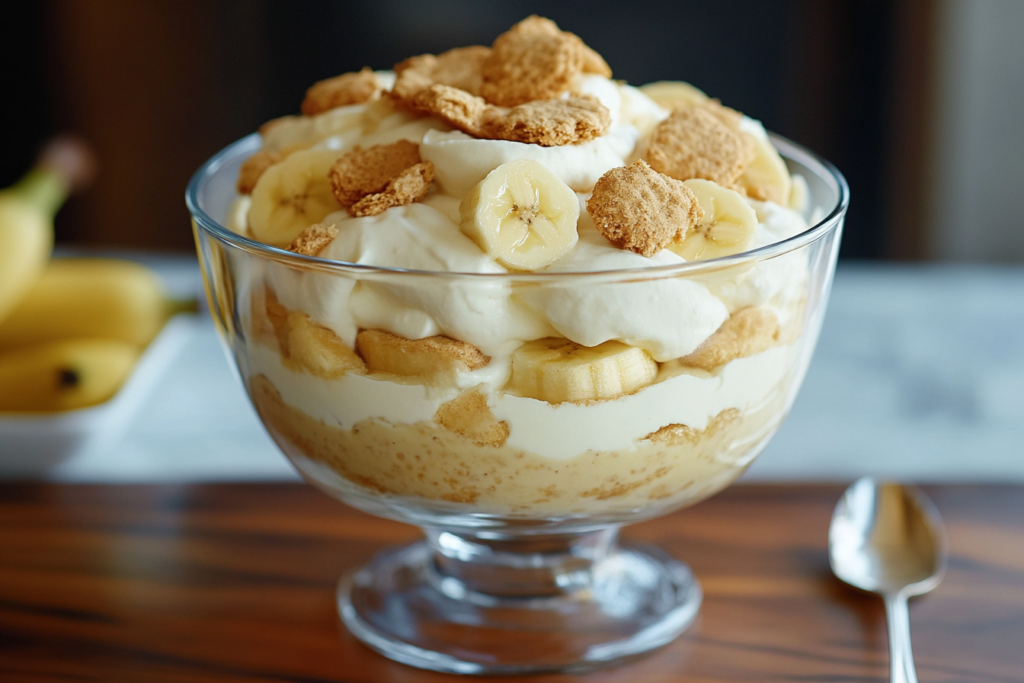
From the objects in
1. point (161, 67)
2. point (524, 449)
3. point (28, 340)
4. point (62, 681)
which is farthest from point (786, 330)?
point (161, 67)

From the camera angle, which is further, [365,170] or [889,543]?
[889,543]

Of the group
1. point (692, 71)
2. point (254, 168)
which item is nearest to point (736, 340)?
point (254, 168)

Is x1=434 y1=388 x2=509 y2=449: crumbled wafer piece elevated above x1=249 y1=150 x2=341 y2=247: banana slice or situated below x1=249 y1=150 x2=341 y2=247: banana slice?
below

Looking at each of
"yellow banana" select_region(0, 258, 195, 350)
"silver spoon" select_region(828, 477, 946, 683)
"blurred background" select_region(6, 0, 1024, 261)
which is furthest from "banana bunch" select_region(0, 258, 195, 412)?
"blurred background" select_region(6, 0, 1024, 261)

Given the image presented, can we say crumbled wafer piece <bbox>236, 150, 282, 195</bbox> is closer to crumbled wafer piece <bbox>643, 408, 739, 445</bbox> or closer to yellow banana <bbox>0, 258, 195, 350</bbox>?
crumbled wafer piece <bbox>643, 408, 739, 445</bbox>

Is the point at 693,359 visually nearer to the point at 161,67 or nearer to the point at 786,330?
the point at 786,330

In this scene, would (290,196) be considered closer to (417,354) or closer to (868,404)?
(417,354)
